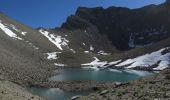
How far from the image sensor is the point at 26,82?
73.2m

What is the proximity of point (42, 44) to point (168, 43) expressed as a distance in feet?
248

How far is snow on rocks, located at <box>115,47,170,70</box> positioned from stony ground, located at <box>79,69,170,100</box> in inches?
4583

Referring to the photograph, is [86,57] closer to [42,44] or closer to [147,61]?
[42,44]

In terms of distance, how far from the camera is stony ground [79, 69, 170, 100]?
19.2m

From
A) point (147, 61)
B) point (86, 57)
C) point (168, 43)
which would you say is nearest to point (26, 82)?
point (147, 61)

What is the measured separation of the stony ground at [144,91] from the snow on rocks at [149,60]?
4583 inches

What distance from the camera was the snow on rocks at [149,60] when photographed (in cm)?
14325

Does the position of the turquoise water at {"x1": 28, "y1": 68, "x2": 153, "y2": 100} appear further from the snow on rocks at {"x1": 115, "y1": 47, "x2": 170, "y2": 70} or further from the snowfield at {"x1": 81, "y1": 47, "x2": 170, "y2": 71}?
the snow on rocks at {"x1": 115, "y1": 47, "x2": 170, "y2": 70}

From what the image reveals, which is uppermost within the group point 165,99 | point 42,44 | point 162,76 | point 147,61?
point 42,44

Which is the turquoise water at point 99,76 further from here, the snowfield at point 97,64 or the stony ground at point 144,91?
the stony ground at point 144,91

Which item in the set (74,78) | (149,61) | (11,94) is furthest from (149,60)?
(11,94)

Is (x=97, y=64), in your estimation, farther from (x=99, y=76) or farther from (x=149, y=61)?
(x=99, y=76)

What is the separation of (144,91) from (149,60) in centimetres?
13632


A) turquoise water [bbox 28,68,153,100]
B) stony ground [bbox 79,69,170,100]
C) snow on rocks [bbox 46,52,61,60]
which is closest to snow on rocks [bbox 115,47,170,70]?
turquoise water [bbox 28,68,153,100]
